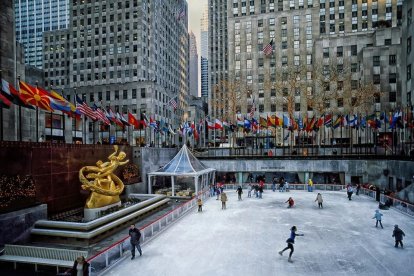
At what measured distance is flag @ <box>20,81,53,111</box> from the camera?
20578mm

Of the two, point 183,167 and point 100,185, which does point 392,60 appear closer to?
point 183,167

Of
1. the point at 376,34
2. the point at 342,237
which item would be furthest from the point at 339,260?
the point at 376,34

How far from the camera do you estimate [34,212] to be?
1892 centimetres

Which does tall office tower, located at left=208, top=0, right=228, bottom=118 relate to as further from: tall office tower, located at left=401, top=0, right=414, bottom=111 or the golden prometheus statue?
A: the golden prometheus statue

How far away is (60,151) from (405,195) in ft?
97.4

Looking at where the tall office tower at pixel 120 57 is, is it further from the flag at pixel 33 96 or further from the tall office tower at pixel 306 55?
the flag at pixel 33 96

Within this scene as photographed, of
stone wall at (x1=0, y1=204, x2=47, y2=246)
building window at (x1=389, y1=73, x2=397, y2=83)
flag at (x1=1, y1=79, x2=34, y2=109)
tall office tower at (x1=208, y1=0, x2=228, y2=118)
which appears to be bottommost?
stone wall at (x1=0, y1=204, x2=47, y2=246)

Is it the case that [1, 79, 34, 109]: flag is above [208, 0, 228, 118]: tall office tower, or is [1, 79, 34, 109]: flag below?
below

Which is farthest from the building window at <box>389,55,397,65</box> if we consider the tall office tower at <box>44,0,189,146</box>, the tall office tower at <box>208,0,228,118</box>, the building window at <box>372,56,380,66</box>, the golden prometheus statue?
the tall office tower at <box>208,0,228,118</box>

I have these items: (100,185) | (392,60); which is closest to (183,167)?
(100,185)

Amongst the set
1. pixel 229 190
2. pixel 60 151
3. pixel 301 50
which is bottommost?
pixel 229 190

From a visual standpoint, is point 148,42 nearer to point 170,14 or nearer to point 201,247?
point 170,14

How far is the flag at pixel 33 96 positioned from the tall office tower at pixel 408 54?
141ft

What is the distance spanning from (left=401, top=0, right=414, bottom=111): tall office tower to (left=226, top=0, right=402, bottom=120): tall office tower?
14972 millimetres
